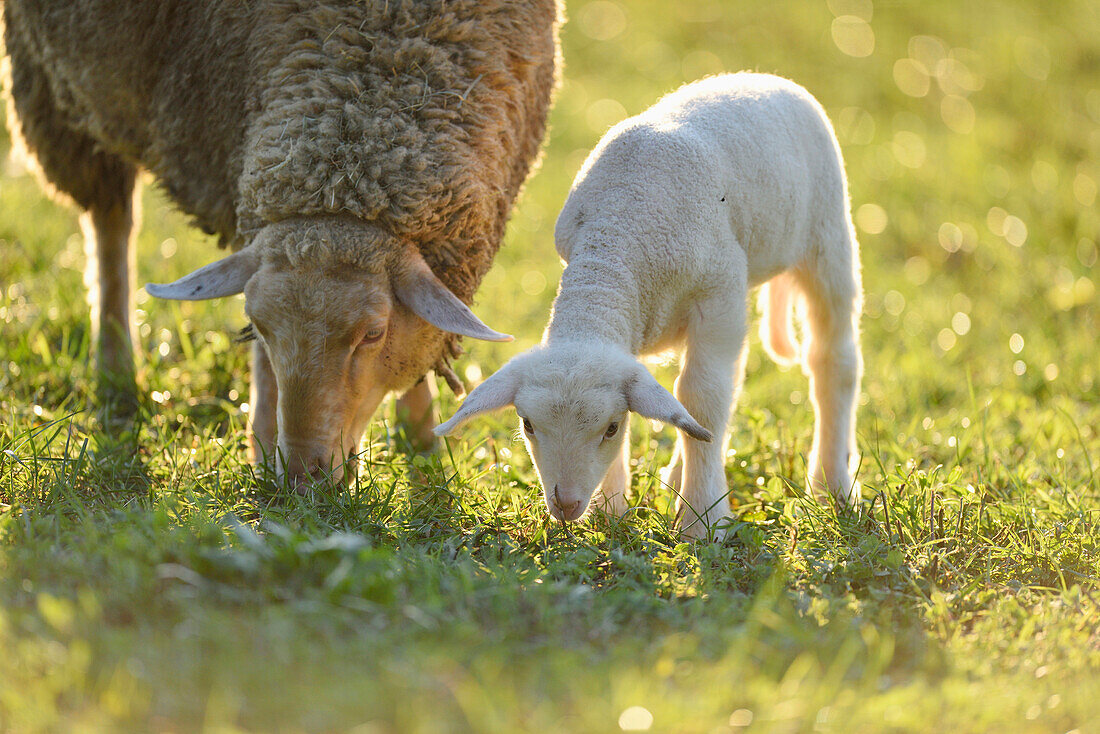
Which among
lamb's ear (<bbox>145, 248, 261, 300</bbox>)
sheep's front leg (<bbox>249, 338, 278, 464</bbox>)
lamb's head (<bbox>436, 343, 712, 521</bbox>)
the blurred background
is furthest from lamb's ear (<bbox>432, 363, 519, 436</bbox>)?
the blurred background

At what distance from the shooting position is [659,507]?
372 centimetres

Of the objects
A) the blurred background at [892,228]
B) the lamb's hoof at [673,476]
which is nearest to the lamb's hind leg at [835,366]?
the blurred background at [892,228]

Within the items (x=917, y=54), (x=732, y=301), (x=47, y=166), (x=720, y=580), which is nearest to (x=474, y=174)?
(x=732, y=301)

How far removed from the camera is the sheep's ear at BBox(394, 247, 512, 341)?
3.35 metres

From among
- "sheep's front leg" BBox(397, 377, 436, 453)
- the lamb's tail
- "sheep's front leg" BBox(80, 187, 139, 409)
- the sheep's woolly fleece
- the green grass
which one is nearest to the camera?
the green grass

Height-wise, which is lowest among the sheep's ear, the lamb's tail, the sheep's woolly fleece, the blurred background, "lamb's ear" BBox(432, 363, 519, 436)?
the blurred background

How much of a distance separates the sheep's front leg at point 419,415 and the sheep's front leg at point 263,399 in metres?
0.58

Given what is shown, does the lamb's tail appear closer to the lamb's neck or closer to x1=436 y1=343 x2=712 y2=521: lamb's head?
the lamb's neck

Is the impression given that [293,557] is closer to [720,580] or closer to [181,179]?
[720,580]

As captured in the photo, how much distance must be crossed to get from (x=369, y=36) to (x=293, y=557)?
75.9 inches

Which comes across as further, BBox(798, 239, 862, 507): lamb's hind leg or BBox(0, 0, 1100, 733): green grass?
BBox(798, 239, 862, 507): lamb's hind leg

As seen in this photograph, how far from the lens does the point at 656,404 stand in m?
2.96

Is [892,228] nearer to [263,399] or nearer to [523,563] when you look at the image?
[263,399]

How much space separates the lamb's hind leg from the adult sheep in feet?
4.06
